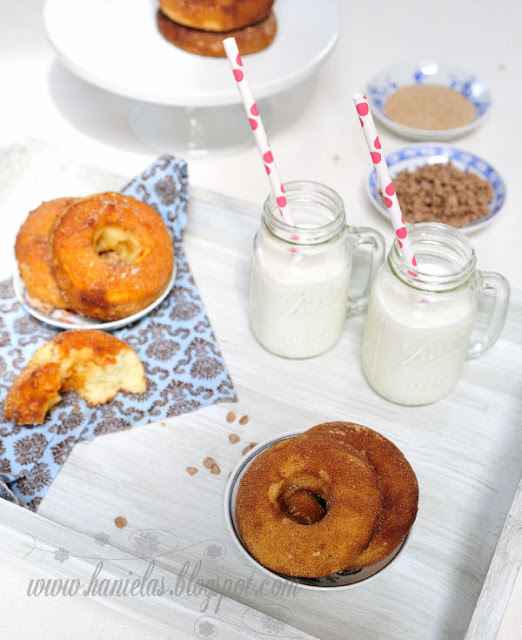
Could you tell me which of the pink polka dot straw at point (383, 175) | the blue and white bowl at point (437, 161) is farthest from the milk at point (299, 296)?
the blue and white bowl at point (437, 161)

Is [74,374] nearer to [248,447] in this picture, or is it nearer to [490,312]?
[248,447]

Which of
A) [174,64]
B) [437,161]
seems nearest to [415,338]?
[437,161]

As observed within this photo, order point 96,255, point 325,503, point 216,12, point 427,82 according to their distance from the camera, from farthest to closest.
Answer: point 427,82 → point 216,12 → point 96,255 → point 325,503

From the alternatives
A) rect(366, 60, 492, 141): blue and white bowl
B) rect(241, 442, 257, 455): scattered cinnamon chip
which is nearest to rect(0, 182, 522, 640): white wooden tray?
rect(241, 442, 257, 455): scattered cinnamon chip

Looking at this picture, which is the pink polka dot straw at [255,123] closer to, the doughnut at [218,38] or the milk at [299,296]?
the milk at [299,296]

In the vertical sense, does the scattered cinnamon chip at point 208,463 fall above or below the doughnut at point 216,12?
below

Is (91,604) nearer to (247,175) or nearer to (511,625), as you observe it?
(511,625)

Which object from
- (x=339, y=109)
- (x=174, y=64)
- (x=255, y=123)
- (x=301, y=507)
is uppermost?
(x=255, y=123)

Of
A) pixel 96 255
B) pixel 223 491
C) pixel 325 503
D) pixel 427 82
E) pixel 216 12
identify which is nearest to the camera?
pixel 325 503
